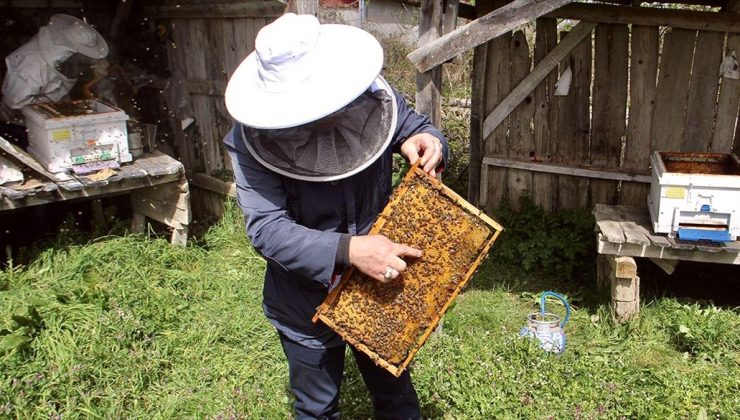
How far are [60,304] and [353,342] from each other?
261cm

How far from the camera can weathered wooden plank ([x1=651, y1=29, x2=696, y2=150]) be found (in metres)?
4.65

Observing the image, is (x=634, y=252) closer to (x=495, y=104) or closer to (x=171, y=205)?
(x=495, y=104)

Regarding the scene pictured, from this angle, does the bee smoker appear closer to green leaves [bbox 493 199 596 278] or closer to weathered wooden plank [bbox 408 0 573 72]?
green leaves [bbox 493 199 596 278]

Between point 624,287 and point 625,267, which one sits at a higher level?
point 625,267

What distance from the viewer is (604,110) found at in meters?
5.00

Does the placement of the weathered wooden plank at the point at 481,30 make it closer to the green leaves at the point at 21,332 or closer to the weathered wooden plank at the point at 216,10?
the weathered wooden plank at the point at 216,10

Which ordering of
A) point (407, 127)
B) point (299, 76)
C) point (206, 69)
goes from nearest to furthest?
point (299, 76)
point (407, 127)
point (206, 69)

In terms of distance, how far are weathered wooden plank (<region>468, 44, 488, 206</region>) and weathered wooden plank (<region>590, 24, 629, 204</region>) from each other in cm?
89

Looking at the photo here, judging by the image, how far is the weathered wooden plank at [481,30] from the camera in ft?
11.3

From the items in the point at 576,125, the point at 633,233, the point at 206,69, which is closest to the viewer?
the point at 633,233

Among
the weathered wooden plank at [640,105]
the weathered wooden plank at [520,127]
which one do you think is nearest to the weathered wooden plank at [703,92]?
the weathered wooden plank at [640,105]

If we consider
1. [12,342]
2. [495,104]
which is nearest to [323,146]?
[12,342]

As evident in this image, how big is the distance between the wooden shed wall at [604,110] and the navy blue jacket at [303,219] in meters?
3.01

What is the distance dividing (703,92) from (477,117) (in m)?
1.71
